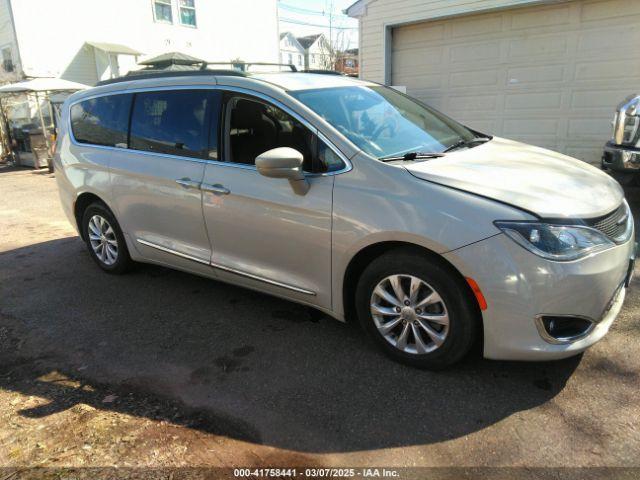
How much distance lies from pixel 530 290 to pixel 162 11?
835 inches

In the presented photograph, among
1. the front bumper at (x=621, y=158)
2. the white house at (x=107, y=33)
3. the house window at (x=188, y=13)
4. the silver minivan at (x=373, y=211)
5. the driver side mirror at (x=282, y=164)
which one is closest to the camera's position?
the silver minivan at (x=373, y=211)

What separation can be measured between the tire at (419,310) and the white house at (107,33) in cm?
1808

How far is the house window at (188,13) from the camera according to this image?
67.9ft

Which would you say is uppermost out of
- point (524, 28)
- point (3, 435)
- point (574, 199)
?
point (524, 28)

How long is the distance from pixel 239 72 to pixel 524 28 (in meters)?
6.77

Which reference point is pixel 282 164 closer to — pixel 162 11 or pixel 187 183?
pixel 187 183

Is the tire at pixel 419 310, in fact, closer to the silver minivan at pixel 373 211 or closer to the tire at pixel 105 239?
the silver minivan at pixel 373 211

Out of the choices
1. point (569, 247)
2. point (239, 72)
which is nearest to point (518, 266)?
point (569, 247)

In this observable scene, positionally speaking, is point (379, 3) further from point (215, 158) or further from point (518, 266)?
point (518, 266)

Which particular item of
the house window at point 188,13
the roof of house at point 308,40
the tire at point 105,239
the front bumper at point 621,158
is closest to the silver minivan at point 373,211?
the tire at point 105,239

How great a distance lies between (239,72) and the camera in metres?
3.67

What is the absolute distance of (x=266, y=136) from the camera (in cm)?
347

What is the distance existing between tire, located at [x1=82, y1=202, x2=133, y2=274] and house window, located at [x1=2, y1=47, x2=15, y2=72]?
15868mm

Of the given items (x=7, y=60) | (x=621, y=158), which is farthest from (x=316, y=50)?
(x=621, y=158)
